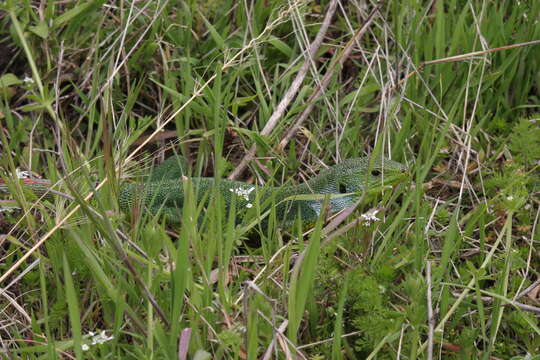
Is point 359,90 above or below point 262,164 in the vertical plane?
above

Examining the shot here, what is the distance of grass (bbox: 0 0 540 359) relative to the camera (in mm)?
2695

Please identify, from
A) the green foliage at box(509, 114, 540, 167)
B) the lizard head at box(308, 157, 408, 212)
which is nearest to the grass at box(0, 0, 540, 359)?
the green foliage at box(509, 114, 540, 167)

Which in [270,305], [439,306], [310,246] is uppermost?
[310,246]

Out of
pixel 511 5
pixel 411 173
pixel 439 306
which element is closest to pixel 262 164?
pixel 411 173

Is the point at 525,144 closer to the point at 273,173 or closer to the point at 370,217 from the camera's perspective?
the point at 370,217

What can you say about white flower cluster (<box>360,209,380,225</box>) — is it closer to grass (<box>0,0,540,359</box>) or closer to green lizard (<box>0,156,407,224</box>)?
grass (<box>0,0,540,359</box>)

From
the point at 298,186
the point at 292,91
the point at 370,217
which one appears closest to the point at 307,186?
the point at 298,186

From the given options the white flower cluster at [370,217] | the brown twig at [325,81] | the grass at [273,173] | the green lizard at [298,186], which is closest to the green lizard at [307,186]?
the green lizard at [298,186]

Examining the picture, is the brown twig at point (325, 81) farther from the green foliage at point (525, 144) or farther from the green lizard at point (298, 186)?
the green foliage at point (525, 144)

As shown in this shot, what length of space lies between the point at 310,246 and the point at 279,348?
35 centimetres

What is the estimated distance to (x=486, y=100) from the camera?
4.34 m

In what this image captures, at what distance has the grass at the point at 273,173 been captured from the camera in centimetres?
270

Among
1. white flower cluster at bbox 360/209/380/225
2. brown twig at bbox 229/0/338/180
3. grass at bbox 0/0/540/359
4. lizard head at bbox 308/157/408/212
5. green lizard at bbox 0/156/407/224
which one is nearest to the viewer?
grass at bbox 0/0/540/359

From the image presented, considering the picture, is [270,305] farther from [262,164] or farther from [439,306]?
[262,164]
